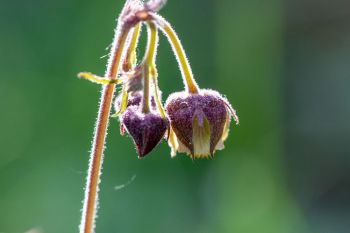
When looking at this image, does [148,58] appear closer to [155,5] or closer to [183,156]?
[155,5]

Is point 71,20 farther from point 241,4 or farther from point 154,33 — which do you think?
point 154,33

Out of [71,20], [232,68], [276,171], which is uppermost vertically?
[71,20]

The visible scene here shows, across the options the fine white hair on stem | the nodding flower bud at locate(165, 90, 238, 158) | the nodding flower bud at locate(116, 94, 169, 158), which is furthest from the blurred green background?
the fine white hair on stem

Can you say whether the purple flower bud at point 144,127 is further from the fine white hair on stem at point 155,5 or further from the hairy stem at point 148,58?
the fine white hair on stem at point 155,5

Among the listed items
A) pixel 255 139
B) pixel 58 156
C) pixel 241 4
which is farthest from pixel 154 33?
pixel 241 4

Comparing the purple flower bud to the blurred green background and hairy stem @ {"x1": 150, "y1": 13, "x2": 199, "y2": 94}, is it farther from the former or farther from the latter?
the blurred green background

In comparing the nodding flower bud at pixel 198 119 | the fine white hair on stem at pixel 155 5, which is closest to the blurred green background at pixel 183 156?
the nodding flower bud at pixel 198 119
